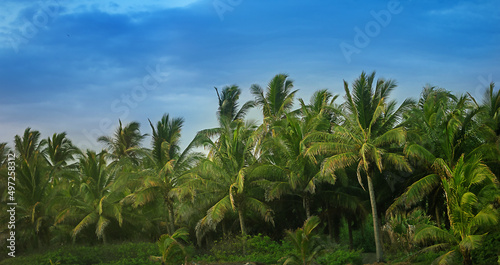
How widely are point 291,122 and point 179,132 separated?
7.56 meters

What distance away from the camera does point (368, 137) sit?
2077 cm

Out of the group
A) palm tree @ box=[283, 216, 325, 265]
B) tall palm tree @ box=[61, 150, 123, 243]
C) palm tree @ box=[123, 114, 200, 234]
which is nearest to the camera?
palm tree @ box=[283, 216, 325, 265]

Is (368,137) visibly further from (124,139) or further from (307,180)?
(124,139)

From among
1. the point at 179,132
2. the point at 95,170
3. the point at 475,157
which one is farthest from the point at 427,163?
the point at 95,170

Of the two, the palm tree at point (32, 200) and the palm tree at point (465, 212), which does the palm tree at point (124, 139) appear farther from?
the palm tree at point (465, 212)

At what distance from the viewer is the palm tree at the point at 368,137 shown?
66.3 ft

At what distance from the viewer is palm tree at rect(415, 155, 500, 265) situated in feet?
52.9

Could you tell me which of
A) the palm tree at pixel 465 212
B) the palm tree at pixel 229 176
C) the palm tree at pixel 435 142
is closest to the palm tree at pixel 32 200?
the palm tree at pixel 229 176

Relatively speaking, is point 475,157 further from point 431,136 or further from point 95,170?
point 95,170

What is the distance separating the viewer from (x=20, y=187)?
2662 centimetres

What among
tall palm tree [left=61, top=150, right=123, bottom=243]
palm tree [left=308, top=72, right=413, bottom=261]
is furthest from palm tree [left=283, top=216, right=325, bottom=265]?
tall palm tree [left=61, top=150, right=123, bottom=243]

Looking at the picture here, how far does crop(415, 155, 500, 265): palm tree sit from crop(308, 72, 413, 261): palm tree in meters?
3.00

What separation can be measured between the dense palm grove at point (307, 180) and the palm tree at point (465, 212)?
0.04 meters

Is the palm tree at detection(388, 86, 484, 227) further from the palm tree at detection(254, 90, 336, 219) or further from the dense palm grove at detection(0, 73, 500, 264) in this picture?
the palm tree at detection(254, 90, 336, 219)
